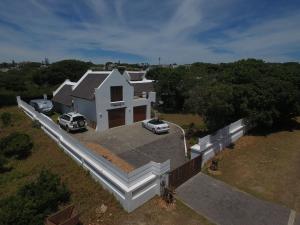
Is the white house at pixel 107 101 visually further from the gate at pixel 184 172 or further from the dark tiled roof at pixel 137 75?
the dark tiled roof at pixel 137 75

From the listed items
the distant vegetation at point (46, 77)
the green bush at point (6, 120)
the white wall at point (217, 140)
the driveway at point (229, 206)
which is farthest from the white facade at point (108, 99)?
the distant vegetation at point (46, 77)

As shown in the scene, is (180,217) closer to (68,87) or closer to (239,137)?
(239,137)

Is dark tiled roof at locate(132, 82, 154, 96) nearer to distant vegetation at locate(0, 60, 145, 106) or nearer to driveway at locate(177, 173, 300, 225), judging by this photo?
distant vegetation at locate(0, 60, 145, 106)

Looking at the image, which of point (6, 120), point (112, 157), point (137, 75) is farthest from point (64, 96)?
point (137, 75)

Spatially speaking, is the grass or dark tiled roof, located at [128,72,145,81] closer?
the grass

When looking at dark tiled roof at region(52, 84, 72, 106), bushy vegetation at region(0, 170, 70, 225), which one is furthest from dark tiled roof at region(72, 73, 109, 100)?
bushy vegetation at region(0, 170, 70, 225)

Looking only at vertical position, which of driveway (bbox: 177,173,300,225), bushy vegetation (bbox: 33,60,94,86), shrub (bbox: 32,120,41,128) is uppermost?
bushy vegetation (bbox: 33,60,94,86)

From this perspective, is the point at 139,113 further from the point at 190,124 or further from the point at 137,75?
the point at 137,75
